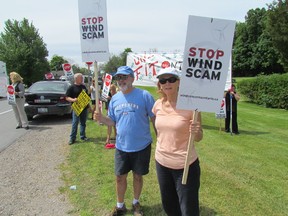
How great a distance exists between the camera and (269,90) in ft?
62.7

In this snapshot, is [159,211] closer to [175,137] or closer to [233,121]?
[175,137]

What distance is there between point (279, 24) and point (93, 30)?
29.3 meters

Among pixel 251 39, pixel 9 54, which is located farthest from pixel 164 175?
pixel 251 39

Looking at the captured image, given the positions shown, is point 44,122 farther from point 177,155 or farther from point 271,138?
point 177,155

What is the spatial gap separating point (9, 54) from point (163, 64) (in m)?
43.6

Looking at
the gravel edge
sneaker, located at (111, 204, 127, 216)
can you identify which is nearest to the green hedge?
the gravel edge

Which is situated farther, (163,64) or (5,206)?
(163,64)

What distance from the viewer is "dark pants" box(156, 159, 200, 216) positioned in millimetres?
2961

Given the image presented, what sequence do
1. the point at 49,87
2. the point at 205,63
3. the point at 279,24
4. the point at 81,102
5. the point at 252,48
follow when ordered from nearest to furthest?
the point at 205,63 < the point at 81,102 < the point at 49,87 < the point at 279,24 < the point at 252,48

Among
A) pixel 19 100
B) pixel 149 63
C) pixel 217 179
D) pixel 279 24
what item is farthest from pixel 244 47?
pixel 217 179

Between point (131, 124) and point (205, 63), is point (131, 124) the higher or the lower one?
the lower one

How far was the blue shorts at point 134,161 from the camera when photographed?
381 centimetres

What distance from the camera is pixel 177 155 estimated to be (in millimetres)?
2980

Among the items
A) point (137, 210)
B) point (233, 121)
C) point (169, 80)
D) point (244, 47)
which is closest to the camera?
point (169, 80)
